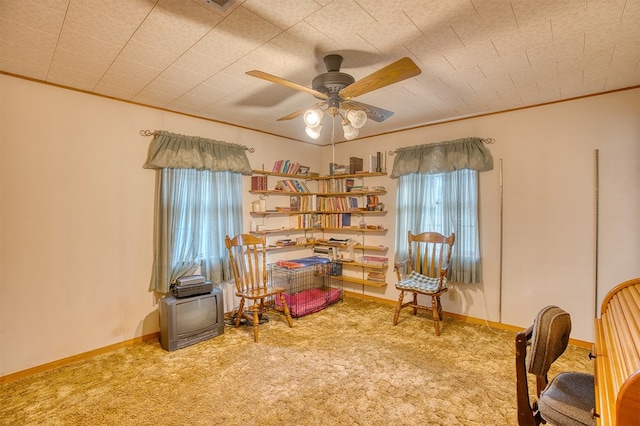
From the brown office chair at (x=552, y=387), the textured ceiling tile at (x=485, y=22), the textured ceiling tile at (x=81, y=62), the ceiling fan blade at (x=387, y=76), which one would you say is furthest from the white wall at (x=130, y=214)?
the ceiling fan blade at (x=387, y=76)

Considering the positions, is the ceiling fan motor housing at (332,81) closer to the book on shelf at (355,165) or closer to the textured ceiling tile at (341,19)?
the textured ceiling tile at (341,19)

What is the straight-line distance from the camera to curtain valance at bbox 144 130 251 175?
319cm

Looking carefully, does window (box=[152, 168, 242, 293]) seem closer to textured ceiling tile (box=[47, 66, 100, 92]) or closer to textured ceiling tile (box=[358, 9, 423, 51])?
textured ceiling tile (box=[47, 66, 100, 92])

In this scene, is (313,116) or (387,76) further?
(313,116)

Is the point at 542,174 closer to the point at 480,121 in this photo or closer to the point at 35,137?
the point at 480,121

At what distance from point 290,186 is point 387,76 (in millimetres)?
2930

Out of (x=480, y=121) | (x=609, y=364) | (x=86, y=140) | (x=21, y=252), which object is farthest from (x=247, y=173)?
(x=609, y=364)

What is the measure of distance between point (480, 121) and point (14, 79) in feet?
15.1

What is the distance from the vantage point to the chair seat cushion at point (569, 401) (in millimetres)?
1200

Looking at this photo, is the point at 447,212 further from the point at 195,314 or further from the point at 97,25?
the point at 97,25

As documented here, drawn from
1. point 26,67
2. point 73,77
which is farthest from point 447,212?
point 26,67

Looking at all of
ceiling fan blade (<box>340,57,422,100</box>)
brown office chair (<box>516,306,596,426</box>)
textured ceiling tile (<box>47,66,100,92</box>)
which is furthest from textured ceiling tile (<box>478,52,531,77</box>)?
textured ceiling tile (<box>47,66,100,92</box>)

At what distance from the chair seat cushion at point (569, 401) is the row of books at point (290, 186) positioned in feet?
12.0

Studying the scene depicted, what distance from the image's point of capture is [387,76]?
1.77 m
